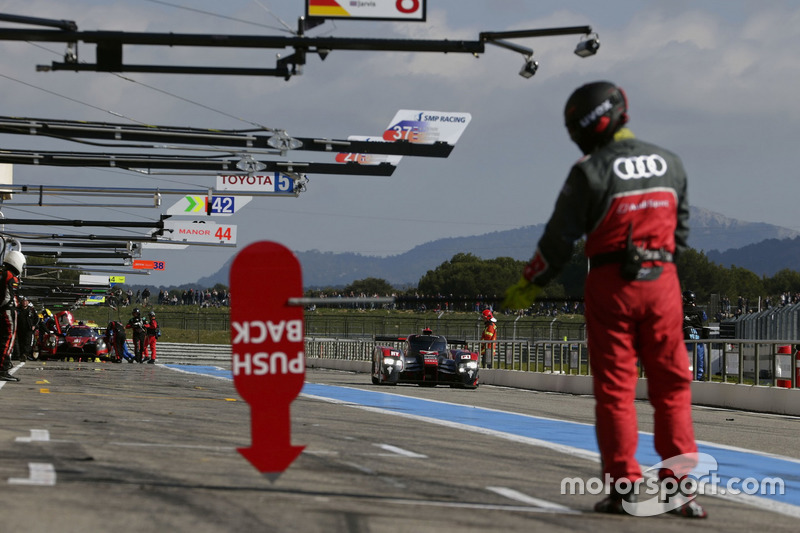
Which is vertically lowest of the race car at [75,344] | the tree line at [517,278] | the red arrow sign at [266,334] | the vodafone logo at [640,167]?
the race car at [75,344]

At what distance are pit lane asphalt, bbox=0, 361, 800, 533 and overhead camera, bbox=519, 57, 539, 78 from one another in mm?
5589

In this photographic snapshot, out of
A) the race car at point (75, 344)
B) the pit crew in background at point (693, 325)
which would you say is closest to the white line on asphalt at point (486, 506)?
the pit crew in background at point (693, 325)

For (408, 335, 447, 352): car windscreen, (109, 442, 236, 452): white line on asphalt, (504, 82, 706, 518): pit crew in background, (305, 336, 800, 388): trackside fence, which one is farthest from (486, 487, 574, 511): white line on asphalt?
(408, 335, 447, 352): car windscreen

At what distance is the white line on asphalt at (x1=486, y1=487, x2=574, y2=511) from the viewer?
16.2 ft

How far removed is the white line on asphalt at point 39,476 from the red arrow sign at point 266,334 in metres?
0.93

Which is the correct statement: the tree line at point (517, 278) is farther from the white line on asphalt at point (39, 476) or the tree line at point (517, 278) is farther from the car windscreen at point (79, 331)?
the white line on asphalt at point (39, 476)

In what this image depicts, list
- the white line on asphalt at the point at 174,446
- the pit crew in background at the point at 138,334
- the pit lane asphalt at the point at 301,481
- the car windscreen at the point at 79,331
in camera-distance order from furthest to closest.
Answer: the pit crew in background at the point at 138,334
the car windscreen at the point at 79,331
the white line on asphalt at the point at 174,446
the pit lane asphalt at the point at 301,481

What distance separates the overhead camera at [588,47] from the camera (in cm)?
1356

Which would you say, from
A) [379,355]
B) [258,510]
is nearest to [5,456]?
[258,510]

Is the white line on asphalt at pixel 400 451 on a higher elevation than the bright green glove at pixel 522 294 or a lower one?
lower

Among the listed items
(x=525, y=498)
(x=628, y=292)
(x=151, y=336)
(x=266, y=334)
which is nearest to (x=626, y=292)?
(x=628, y=292)

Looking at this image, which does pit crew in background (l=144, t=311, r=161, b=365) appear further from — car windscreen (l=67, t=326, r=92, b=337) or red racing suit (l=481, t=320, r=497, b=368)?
red racing suit (l=481, t=320, r=497, b=368)

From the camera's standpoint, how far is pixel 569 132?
5332 mm

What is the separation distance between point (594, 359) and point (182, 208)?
28.0 meters
